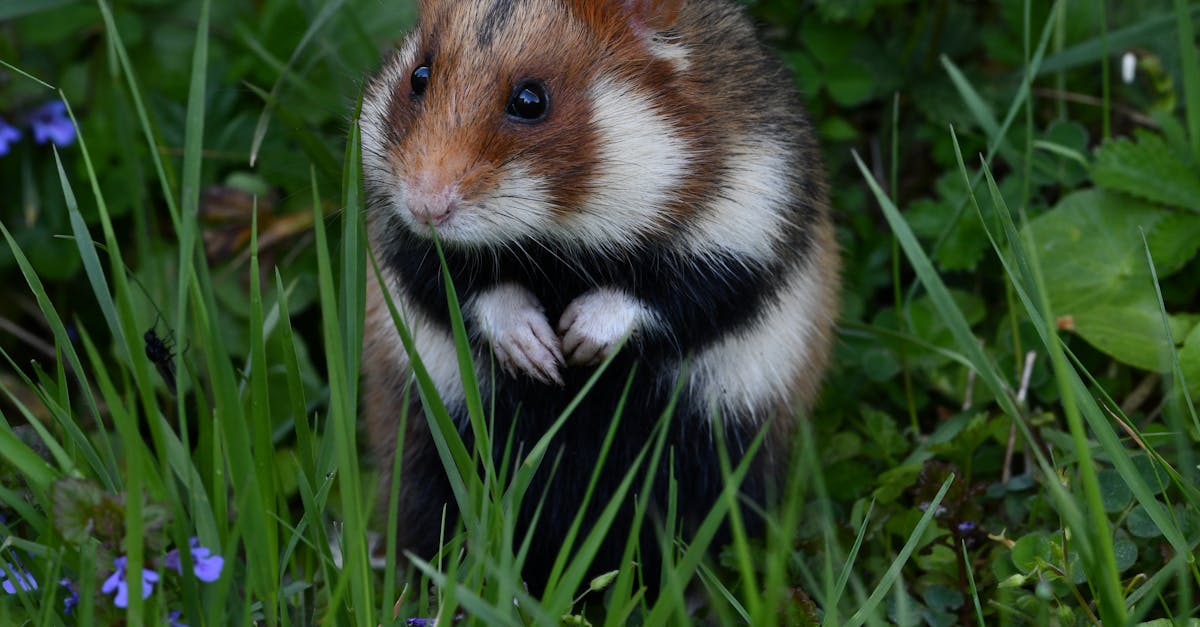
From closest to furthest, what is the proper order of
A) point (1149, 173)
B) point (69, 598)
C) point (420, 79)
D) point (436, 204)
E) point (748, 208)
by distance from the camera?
point (69, 598) < point (436, 204) < point (420, 79) < point (748, 208) < point (1149, 173)

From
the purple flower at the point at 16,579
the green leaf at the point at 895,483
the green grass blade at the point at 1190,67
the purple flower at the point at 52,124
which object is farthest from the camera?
the purple flower at the point at 52,124

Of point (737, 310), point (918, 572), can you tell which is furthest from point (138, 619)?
point (918, 572)

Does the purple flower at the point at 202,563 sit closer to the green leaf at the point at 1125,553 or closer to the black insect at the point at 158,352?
the black insect at the point at 158,352

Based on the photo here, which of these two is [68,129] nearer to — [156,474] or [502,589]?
[156,474]

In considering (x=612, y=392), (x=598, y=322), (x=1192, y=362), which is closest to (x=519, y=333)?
(x=598, y=322)

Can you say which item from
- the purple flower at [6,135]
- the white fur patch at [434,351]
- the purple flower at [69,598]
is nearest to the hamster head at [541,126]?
the white fur patch at [434,351]

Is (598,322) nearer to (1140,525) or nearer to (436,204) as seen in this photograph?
(436,204)
